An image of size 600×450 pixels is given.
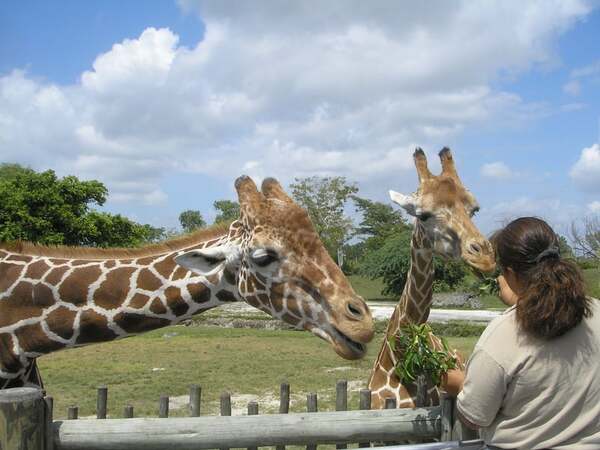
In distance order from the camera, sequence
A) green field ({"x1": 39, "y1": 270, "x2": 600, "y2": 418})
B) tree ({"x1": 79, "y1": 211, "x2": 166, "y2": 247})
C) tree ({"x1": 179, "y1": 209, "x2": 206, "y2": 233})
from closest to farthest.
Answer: green field ({"x1": 39, "y1": 270, "x2": 600, "y2": 418})
tree ({"x1": 79, "y1": 211, "x2": 166, "y2": 247})
tree ({"x1": 179, "y1": 209, "x2": 206, "y2": 233})

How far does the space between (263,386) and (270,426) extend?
371 inches

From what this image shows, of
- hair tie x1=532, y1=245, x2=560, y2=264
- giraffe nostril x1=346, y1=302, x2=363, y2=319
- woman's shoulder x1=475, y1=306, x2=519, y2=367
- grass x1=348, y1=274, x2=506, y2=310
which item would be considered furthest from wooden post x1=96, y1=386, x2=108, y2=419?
grass x1=348, y1=274, x2=506, y2=310

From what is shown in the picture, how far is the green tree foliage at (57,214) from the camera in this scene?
3039cm

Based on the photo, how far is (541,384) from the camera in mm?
2607

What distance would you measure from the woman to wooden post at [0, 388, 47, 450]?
216 cm

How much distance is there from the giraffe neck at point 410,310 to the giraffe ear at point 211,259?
198 cm

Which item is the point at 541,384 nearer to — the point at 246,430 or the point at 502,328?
the point at 502,328

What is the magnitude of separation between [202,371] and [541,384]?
1257cm

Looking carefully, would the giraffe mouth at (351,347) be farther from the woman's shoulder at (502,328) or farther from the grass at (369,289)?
the grass at (369,289)

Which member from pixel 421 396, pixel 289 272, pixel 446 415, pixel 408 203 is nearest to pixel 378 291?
pixel 408 203

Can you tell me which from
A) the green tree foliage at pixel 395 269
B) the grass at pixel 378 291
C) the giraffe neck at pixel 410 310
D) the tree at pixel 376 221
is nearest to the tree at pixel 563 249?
the giraffe neck at pixel 410 310

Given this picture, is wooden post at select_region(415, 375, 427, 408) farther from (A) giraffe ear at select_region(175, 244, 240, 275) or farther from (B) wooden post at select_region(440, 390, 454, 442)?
(A) giraffe ear at select_region(175, 244, 240, 275)

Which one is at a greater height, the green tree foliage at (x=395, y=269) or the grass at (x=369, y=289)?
the green tree foliage at (x=395, y=269)

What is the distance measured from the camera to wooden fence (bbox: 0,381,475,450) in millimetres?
3035
